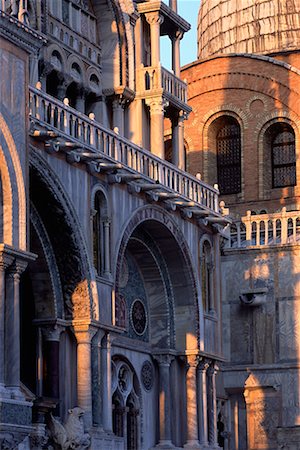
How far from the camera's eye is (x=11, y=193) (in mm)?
20469

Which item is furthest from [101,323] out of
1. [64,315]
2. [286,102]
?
[286,102]

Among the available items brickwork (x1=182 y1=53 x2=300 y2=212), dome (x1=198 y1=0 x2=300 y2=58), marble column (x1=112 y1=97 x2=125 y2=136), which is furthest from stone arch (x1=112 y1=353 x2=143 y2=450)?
dome (x1=198 y1=0 x2=300 y2=58)

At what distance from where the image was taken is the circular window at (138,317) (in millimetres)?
27922

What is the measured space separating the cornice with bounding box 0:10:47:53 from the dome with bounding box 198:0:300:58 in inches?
1019

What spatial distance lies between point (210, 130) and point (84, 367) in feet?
60.7

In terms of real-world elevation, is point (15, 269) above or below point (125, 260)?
below

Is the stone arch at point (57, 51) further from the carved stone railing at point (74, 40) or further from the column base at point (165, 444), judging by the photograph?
the column base at point (165, 444)

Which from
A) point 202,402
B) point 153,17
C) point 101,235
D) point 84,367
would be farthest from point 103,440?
point 153,17

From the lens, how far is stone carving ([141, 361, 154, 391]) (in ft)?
92.0

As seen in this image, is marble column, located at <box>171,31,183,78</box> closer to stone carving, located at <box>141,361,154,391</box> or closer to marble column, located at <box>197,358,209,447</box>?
marble column, located at <box>197,358,209,447</box>

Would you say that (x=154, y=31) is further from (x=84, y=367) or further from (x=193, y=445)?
(x=84, y=367)

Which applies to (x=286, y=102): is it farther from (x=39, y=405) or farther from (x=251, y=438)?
(x=39, y=405)

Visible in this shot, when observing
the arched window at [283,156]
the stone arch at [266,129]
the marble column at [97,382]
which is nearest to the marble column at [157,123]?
the marble column at [97,382]

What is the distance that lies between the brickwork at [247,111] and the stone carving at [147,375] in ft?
42.8
